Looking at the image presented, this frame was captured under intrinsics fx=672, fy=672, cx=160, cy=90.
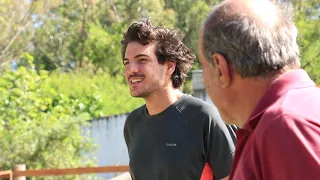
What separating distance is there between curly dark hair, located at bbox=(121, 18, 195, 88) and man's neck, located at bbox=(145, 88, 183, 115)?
0.33 feet

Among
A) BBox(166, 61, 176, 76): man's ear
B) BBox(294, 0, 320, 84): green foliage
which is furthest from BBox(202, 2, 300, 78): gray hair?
BBox(294, 0, 320, 84): green foliage

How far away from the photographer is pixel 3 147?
28.2 feet

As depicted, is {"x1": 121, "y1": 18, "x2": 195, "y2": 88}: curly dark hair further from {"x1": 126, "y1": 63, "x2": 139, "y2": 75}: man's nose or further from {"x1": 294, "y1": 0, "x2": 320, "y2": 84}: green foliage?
{"x1": 294, "y1": 0, "x2": 320, "y2": 84}: green foliage

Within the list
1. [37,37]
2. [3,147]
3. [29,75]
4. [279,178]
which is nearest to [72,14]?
[37,37]

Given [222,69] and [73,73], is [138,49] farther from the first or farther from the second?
[73,73]

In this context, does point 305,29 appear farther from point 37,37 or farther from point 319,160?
point 319,160

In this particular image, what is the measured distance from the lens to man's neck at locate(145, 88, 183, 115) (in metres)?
3.21

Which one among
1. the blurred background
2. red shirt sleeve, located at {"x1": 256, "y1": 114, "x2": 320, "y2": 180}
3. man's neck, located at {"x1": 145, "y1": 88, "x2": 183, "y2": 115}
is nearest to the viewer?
red shirt sleeve, located at {"x1": 256, "y1": 114, "x2": 320, "y2": 180}

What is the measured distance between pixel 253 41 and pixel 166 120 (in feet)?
5.34

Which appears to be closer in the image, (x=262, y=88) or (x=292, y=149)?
(x=292, y=149)

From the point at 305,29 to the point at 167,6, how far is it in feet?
35.3

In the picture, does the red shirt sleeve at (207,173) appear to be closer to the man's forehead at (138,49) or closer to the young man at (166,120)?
the young man at (166,120)

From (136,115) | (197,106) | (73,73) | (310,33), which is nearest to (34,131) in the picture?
(136,115)

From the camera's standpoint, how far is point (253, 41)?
1566mm
